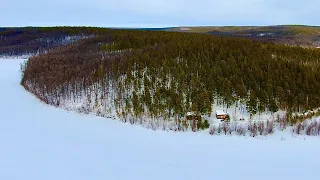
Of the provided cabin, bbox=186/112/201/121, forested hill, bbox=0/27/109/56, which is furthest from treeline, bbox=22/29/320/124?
forested hill, bbox=0/27/109/56

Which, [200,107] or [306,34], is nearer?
[200,107]

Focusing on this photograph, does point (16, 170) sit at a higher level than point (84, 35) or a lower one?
lower

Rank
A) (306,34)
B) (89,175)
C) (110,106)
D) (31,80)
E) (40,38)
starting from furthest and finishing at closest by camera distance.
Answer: (306,34)
(40,38)
(31,80)
(110,106)
(89,175)

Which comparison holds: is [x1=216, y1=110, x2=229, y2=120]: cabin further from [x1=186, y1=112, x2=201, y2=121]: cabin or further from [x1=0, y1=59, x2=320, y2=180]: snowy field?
[x1=0, y1=59, x2=320, y2=180]: snowy field

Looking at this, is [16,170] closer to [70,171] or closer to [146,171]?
[70,171]

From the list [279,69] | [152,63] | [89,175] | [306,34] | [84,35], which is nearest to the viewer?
[89,175]

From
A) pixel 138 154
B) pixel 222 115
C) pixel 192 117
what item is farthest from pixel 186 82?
pixel 138 154

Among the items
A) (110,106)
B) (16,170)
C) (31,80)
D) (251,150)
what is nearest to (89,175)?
(16,170)
